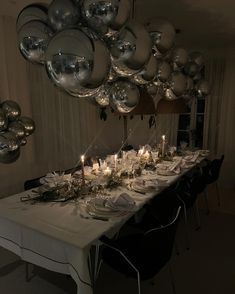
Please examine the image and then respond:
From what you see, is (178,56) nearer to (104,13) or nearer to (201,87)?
(201,87)

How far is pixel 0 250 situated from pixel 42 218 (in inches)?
51.2

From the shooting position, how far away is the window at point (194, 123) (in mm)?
5266

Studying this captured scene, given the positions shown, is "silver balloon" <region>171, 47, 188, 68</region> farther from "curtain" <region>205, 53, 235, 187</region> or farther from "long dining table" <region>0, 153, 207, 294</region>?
"curtain" <region>205, 53, 235, 187</region>

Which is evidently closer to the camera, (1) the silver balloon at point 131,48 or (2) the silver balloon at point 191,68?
(1) the silver balloon at point 131,48

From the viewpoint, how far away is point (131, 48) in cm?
191

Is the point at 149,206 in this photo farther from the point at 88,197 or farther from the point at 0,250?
the point at 0,250

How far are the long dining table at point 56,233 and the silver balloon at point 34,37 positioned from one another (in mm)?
1248

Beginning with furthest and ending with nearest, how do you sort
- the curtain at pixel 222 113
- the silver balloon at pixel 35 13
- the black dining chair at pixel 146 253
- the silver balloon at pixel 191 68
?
the curtain at pixel 222 113 < the silver balloon at pixel 191 68 < the silver balloon at pixel 35 13 < the black dining chair at pixel 146 253

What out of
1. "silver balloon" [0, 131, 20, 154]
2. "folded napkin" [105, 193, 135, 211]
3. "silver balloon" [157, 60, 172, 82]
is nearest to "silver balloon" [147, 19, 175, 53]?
"silver balloon" [157, 60, 172, 82]

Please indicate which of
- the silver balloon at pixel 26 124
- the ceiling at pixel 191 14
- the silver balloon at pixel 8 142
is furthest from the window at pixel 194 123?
the silver balloon at pixel 8 142

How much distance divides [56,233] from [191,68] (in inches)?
110

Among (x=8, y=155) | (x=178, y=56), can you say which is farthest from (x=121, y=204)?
(x=178, y=56)

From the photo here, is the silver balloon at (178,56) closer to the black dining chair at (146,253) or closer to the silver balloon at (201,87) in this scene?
the silver balloon at (201,87)

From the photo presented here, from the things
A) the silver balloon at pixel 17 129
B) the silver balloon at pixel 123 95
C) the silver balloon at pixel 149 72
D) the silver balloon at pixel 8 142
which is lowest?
the silver balloon at pixel 8 142
